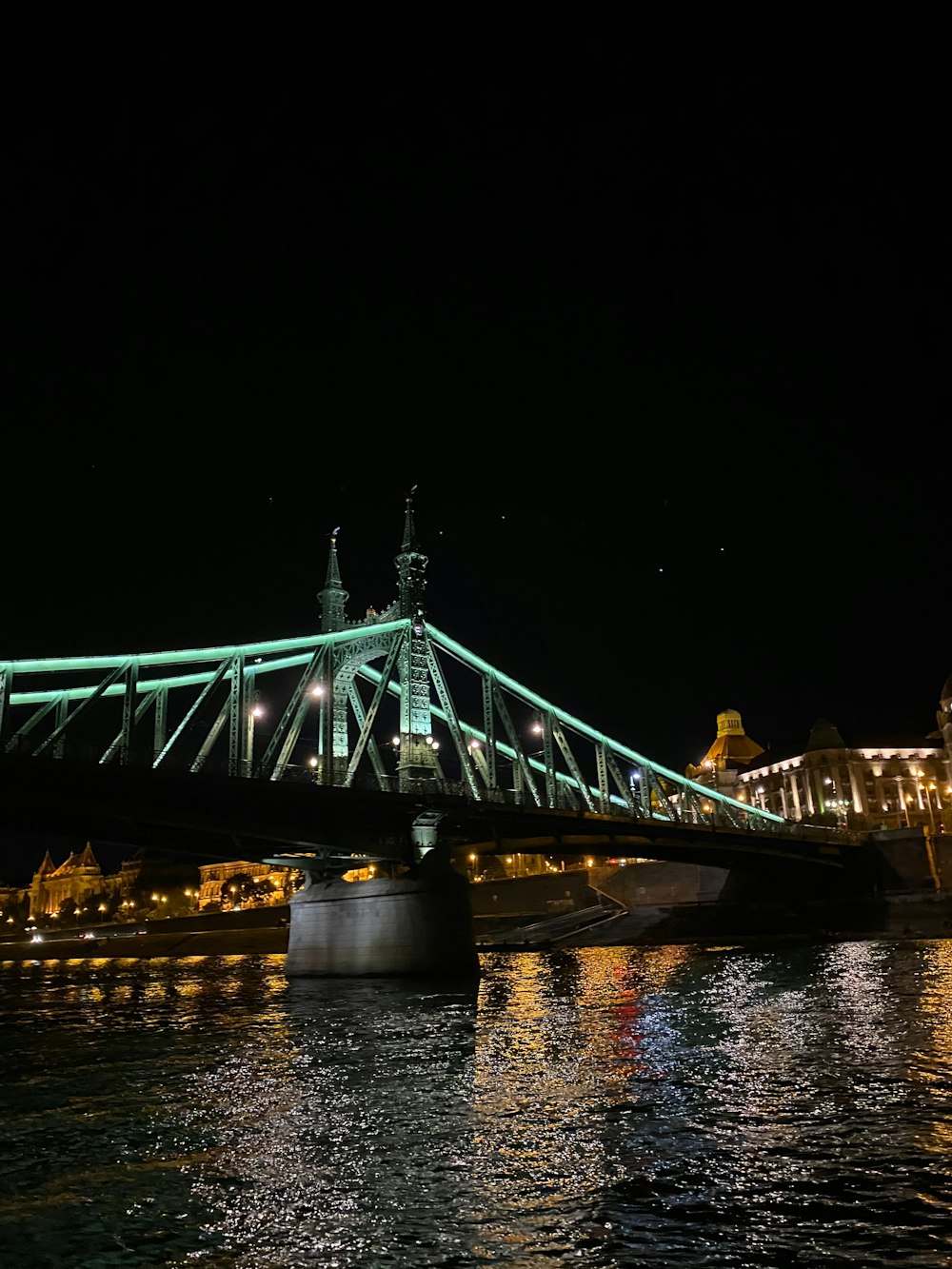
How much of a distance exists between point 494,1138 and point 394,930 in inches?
1101

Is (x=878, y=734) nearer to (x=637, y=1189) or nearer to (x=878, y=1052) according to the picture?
(x=878, y=1052)

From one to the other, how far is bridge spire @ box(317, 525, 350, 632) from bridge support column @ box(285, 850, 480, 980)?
1566 centimetres

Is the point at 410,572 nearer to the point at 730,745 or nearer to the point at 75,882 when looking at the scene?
the point at 730,745

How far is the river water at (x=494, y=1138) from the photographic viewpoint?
8305 millimetres

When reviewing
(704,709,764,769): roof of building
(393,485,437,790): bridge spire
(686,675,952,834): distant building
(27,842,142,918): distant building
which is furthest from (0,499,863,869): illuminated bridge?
(27,842,142,918): distant building

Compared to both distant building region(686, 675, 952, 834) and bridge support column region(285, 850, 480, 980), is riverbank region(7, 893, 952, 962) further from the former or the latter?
distant building region(686, 675, 952, 834)

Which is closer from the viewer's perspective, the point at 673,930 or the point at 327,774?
the point at 327,774

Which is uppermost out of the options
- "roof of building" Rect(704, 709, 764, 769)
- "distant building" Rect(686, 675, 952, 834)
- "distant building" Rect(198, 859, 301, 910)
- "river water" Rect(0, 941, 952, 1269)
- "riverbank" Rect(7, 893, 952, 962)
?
"roof of building" Rect(704, 709, 764, 769)

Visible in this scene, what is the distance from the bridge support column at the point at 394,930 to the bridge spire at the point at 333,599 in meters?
15.7

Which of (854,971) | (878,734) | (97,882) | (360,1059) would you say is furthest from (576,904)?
(97,882)

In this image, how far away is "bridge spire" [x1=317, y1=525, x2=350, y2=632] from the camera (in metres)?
52.4

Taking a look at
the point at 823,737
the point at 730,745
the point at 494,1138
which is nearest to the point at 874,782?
the point at 823,737

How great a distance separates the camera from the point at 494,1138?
12.1 m

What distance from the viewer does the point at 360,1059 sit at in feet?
62.6
